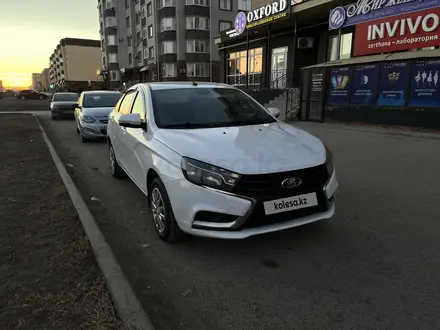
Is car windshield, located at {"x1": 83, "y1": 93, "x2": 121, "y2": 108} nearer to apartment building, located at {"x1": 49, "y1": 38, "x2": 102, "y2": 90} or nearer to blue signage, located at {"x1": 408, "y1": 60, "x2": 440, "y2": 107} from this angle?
blue signage, located at {"x1": 408, "y1": 60, "x2": 440, "y2": 107}

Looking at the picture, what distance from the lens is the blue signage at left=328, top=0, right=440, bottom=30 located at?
469 inches

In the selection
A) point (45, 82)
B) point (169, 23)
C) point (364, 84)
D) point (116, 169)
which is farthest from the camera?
point (45, 82)

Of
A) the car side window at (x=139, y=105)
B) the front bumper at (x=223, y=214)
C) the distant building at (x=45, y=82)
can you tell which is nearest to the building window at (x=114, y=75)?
the car side window at (x=139, y=105)

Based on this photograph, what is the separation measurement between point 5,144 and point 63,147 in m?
1.69

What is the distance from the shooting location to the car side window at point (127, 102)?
5.30 metres

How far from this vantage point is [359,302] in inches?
105

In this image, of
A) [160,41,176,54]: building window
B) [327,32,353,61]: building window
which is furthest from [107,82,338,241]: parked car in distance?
[160,41,176,54]: building window

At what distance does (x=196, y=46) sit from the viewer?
144 ft

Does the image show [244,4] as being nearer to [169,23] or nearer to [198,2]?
[198,2]

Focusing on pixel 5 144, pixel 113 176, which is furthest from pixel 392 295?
pixel 5 144

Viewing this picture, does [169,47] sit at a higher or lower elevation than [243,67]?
higher

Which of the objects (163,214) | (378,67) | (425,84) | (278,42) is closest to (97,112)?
(163,214)

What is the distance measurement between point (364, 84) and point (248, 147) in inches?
457

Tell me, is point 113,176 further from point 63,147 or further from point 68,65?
point 68,65
